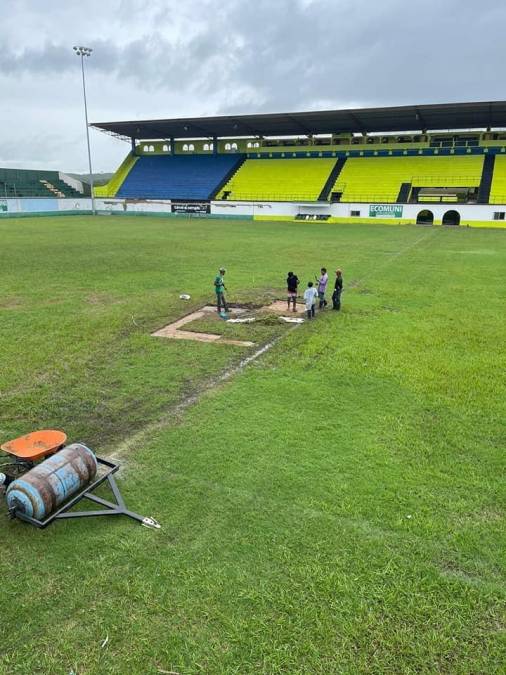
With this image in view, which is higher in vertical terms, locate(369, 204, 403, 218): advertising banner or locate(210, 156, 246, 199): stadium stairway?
locate(210, 156, 246, 199): stadium stairway

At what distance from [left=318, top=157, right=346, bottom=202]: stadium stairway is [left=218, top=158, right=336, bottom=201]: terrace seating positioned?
0.48m

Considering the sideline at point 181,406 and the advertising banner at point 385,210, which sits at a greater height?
the advertising banner at point 385,210

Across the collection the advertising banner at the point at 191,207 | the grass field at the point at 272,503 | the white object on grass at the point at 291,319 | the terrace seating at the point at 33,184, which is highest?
the terrace seating at the point at 33,184

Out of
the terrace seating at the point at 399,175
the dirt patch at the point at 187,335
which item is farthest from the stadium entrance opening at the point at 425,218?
the dirt patch at the point at 187,335

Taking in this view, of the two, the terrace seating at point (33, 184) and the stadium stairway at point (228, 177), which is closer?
the stadium stairway at point (228, 177)

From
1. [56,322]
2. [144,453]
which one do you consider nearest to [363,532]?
[144,453]

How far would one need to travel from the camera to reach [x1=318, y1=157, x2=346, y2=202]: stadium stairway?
2133 inches

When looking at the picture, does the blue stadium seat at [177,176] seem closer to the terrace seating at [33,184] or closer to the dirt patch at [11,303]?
the terrace seating at [33,184]

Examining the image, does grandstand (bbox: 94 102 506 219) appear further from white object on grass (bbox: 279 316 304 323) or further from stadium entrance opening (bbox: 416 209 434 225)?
white object on grass (bbox: 279 316 304 323)

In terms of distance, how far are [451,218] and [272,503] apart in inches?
1883

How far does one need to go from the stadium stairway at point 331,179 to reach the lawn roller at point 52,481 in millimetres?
50862

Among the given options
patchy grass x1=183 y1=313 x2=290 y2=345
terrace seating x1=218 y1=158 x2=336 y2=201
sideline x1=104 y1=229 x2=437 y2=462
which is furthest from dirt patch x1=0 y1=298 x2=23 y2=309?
terrace seating x1=218 y1=158 x2=336 y2=201

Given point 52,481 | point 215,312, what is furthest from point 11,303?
point 52,481

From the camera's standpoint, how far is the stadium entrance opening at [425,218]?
47812 mm
